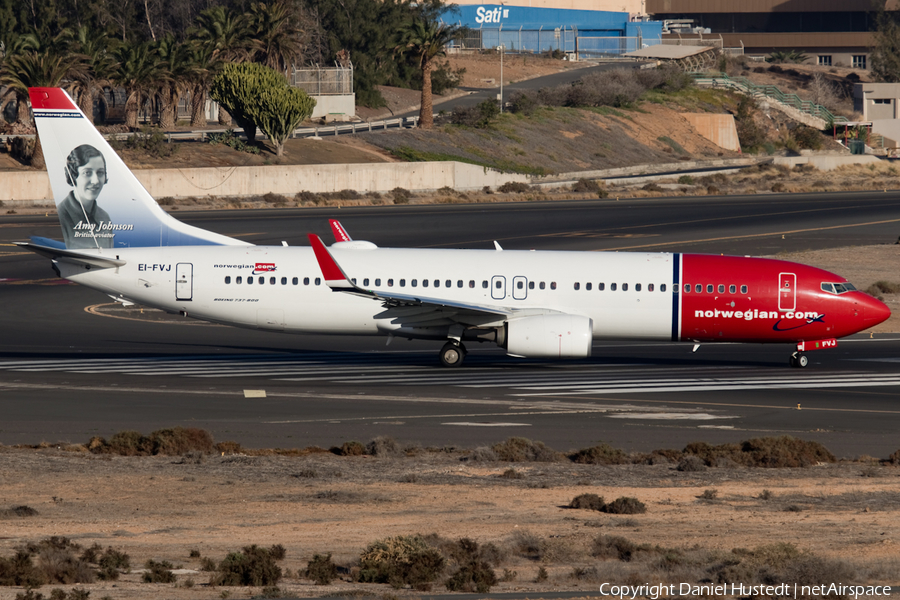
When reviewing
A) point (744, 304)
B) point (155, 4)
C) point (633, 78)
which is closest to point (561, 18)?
point (633, 78)

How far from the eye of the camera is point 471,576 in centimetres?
1399

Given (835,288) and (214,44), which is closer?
(835,288)

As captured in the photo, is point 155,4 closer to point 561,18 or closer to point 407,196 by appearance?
point 407,196

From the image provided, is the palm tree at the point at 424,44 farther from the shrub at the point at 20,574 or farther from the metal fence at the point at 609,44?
the shrub at the point at 20,574

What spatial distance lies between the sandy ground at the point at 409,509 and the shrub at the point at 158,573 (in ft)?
0.46

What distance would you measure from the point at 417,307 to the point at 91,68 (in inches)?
3014

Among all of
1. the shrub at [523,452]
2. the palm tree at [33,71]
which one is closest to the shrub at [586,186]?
the palm tree at [33,71]

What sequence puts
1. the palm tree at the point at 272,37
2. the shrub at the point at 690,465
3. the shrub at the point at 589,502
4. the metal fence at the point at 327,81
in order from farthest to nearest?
the metal fence at the point at 327,81 < the palm tree at the point at 272,37 < the shrub at the point at 690,465 < the shrub at the point at 589,502

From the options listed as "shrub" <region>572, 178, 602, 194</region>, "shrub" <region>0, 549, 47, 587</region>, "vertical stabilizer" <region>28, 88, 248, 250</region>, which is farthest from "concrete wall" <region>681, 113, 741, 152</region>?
"shrub" <region>0, 549, 47, 587</region>

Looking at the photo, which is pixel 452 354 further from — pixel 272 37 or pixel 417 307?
pixel 272 37

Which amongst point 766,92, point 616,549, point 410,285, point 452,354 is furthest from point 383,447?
point 766,92

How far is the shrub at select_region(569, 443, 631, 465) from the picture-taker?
23188 mm

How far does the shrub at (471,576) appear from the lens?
13805 mm

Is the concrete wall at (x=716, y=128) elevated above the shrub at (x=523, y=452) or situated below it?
above
